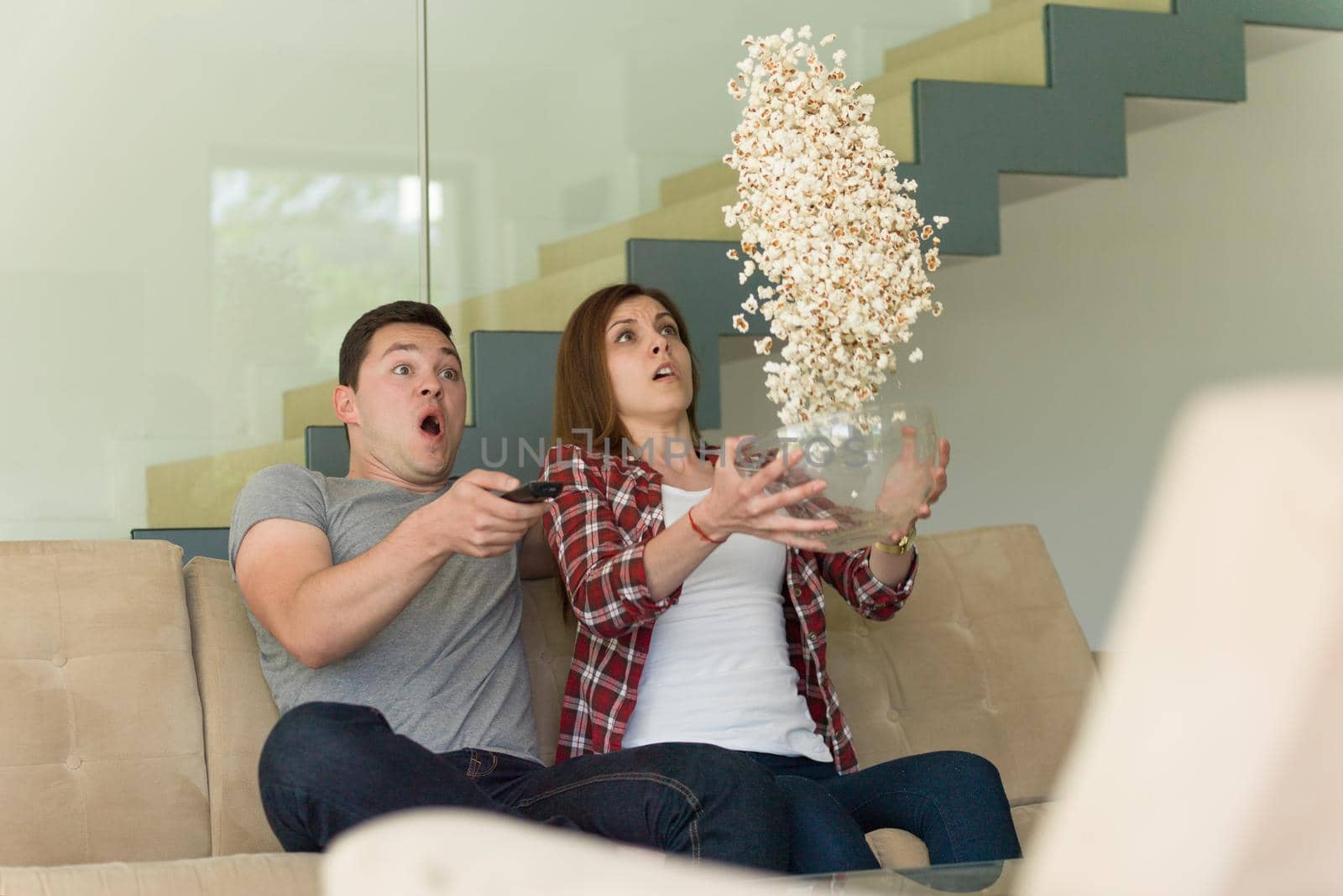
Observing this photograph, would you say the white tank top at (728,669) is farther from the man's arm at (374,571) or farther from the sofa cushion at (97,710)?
the sofa cushion at (97,710)

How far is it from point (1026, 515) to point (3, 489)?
289 centimetres

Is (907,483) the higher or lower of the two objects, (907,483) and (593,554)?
the higher

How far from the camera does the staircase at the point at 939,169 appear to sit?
2740mm

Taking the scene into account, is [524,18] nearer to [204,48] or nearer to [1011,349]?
[204,48]

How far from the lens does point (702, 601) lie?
2.03 metres

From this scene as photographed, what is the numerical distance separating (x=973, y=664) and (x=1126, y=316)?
218 centimetres

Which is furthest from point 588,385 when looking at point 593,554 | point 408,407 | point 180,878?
point 180,878

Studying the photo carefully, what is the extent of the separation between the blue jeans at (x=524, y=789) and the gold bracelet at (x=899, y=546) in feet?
1.61

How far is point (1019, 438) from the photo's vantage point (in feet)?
14.3

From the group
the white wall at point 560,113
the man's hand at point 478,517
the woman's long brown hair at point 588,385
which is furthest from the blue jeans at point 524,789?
the white wall at point 560,113

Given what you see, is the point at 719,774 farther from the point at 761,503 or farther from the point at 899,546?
the point at 899,546

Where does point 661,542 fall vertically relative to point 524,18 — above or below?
below

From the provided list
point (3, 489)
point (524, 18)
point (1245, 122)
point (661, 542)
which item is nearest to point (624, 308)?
point (661, 542)

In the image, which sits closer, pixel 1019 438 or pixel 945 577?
pixel 945 577
